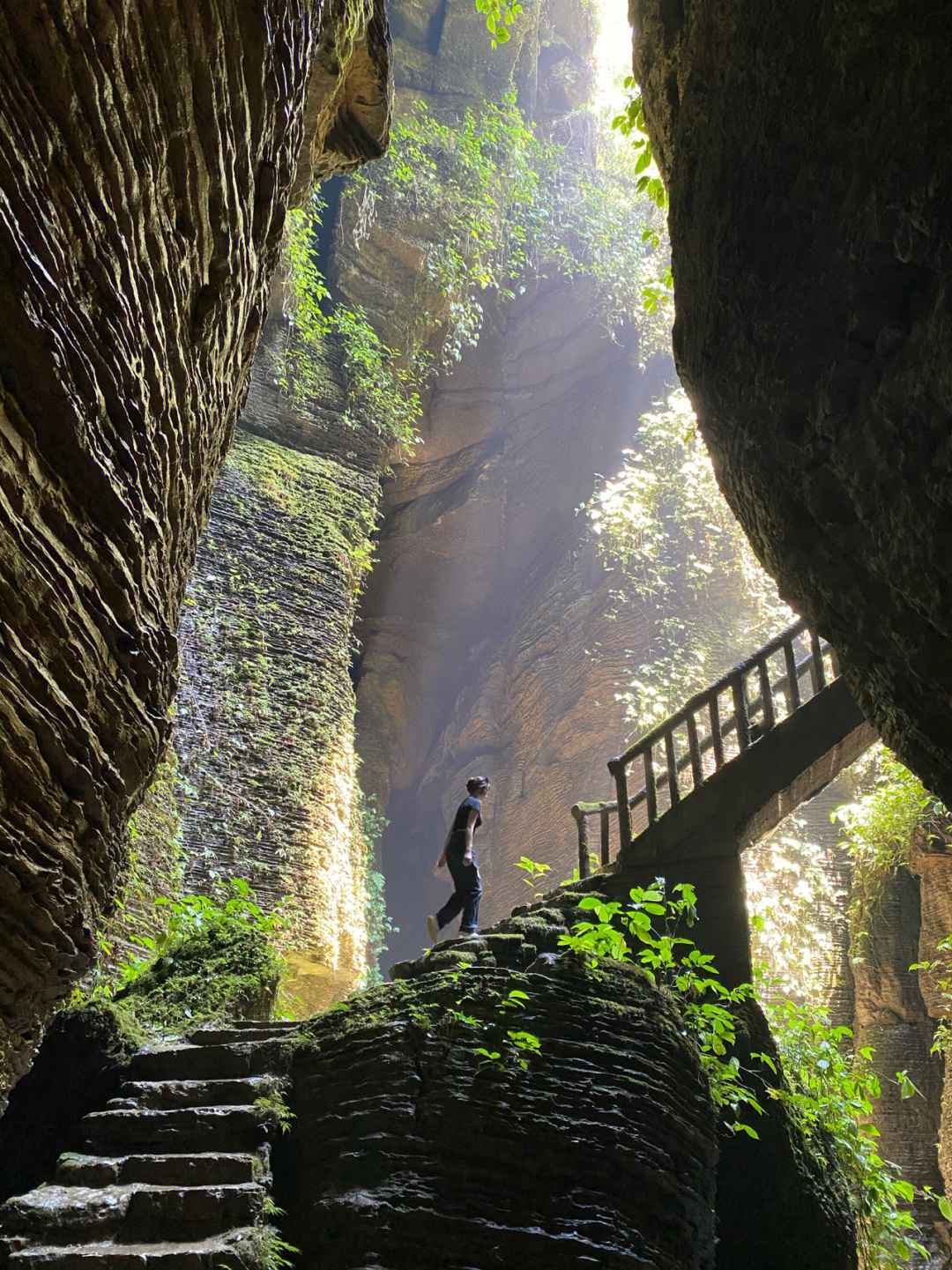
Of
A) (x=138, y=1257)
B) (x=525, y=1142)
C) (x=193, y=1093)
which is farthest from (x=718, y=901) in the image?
(x=138, y=1257)

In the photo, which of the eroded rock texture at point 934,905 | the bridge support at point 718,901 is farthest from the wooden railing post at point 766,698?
the eroded rock texture at point 934,905

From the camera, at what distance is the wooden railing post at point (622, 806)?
6914 millimetres

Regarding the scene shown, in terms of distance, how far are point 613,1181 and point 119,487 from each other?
11.5 feet

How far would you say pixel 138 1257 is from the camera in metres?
3.19

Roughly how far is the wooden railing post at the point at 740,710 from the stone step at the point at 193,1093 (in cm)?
408

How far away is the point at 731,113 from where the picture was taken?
3.79 metres

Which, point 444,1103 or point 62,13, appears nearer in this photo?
point 62,13

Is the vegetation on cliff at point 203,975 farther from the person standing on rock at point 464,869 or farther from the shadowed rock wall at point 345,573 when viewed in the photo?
the shadowed rock wall at point 345,573

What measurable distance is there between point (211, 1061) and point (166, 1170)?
86 cm

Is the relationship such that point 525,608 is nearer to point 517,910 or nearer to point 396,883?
point 396,883

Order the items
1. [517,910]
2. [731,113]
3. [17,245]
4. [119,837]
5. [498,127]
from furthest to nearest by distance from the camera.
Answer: [498,127], [517,910], [731,113], [119,837], [17,245]

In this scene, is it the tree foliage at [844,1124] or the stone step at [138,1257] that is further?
the tree foliage at [844,1124]

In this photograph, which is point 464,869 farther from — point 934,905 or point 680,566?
point 680,566

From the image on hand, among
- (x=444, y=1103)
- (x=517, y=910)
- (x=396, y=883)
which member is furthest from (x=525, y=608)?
(x=444, y=1103)
